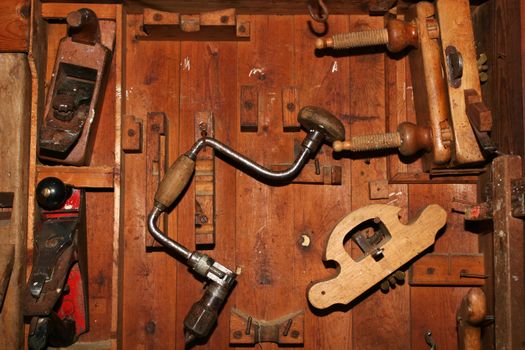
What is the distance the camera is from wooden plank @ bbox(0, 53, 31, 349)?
1273 mm

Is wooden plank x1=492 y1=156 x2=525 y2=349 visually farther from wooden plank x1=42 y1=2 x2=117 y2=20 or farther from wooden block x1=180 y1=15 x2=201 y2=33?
wooden plank x1=42 y1=2 x2=117 y2=20

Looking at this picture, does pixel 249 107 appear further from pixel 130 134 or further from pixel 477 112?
pixel 477 112

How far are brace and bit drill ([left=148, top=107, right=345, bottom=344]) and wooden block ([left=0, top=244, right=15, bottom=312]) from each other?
0.33 m

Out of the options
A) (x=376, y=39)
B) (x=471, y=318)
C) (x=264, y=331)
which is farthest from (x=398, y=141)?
(x=264, y=331)

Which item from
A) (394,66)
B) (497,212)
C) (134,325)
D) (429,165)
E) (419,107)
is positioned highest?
(394,66)

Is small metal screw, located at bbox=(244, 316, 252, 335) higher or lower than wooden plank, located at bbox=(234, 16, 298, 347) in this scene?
lower

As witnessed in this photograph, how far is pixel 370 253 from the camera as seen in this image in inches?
52.7

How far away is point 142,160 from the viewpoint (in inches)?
55.7

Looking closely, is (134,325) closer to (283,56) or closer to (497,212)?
(283,56)

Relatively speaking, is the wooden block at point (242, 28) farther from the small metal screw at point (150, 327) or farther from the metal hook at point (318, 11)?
the small metal screw at point (150, 327)

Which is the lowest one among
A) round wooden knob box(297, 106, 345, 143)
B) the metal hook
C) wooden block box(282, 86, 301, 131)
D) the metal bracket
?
the metal bracket

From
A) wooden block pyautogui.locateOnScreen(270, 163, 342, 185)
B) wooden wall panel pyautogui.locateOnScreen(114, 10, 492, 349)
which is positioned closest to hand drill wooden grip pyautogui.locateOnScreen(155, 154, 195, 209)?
wooden wall panel pyautogui.locateOnScreen(114, 10, 492, 349)

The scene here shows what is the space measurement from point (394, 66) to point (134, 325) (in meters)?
0.99

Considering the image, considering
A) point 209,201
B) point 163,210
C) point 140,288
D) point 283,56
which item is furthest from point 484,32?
point 140,288
